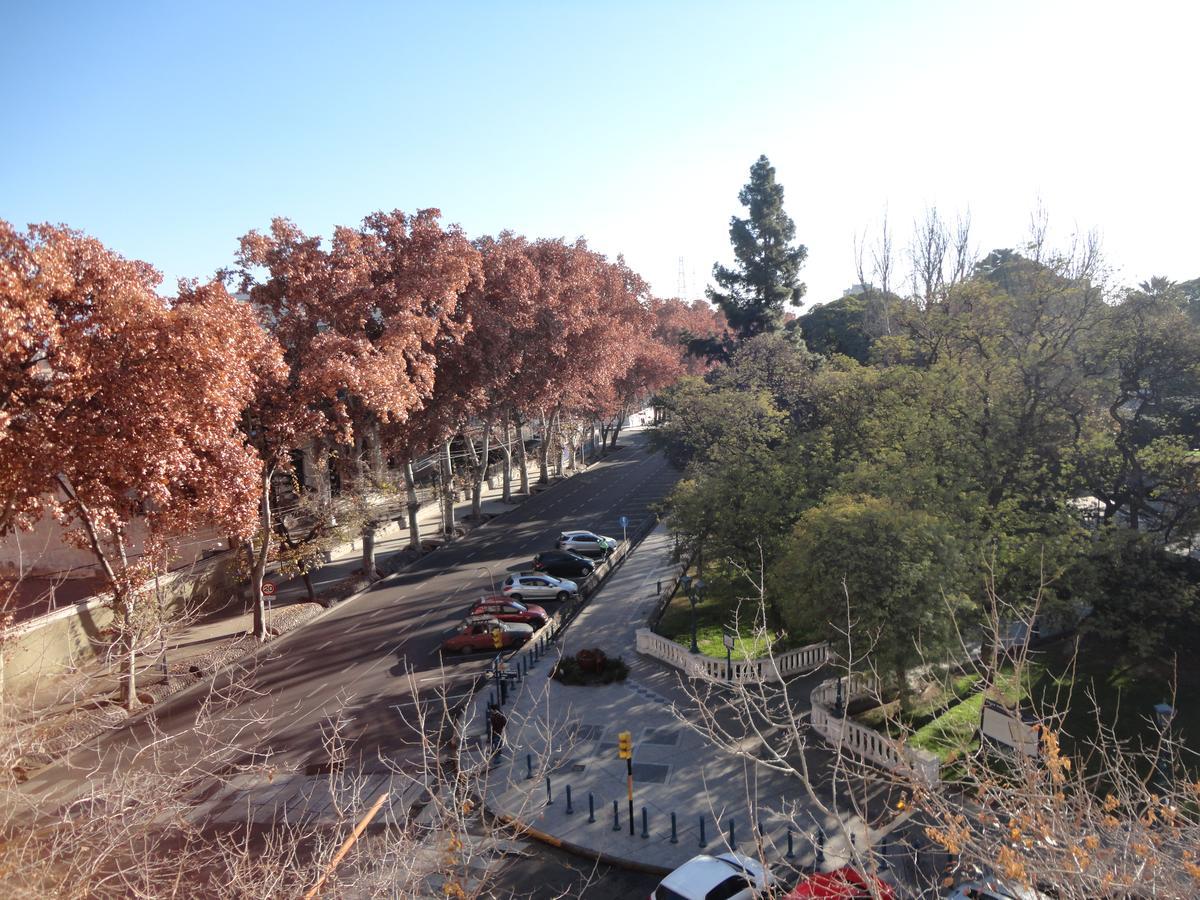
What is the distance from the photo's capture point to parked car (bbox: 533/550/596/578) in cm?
2825

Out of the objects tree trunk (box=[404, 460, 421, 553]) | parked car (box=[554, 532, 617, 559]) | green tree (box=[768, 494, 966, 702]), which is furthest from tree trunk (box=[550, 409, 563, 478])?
green tree (box=[768, 494, 966, 702])

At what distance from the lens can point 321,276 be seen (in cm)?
2233

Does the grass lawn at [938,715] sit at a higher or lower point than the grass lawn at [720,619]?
lower

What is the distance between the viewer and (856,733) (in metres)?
14.9

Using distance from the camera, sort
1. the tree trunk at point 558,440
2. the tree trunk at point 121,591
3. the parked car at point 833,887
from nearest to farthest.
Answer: the parked car at point 833,887 → the tree trunk at point 121,591 → the tree trunk at point 558,440

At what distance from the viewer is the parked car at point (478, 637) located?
2097 cm

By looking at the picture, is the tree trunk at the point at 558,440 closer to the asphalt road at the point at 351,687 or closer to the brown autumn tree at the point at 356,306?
the asphalt road at the point at 351,687

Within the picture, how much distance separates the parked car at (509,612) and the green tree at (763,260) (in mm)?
24113

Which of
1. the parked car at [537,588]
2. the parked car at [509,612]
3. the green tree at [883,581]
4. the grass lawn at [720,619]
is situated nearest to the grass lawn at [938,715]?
the green tree at [883,581]

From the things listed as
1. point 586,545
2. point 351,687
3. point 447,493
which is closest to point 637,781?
point 351,687

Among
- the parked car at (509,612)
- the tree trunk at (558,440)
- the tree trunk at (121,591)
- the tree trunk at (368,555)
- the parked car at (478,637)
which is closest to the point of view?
the tree trunk at (121,591)

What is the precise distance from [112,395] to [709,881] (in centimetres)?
1403

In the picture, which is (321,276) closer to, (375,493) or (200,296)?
(200,296)

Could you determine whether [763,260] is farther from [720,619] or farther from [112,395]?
[112,395]
